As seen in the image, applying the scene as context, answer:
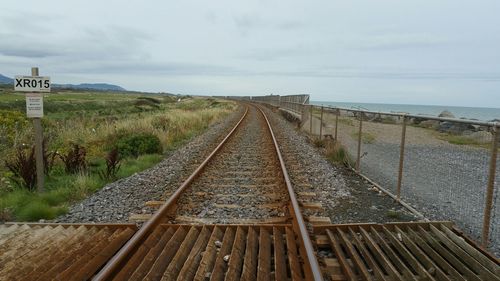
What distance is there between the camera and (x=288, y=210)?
19.6ft

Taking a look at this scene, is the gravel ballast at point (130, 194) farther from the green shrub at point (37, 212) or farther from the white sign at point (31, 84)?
the white sign at point (31, 84)

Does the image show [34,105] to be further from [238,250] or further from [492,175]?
[492,175]

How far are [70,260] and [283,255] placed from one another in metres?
2.18

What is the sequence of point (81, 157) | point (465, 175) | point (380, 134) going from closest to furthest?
point (465, 175) < point (81, 157) < point (380, 134)

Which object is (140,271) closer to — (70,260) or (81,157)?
(70,260)

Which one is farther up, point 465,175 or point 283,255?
point 465,175

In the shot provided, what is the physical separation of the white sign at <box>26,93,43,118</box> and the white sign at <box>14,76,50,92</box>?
0.18 metres

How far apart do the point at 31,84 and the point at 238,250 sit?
5130 mm

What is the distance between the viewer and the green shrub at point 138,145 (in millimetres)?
12859

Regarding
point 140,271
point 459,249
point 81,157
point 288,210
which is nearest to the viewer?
point 140,271

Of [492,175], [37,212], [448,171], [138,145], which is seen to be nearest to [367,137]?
[448,171]

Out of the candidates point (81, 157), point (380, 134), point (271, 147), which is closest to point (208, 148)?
point (271, 147)

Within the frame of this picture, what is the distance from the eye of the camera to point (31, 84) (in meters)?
7.30

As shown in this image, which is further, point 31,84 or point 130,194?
point 130,194
